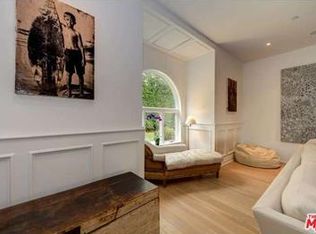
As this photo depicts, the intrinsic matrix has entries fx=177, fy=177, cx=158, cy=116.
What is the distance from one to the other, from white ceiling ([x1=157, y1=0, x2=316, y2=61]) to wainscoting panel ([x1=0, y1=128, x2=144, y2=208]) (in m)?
2.09

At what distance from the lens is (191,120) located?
4.19m

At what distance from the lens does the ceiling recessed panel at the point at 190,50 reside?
365 cm

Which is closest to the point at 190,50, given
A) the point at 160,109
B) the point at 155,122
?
the point at 160,109

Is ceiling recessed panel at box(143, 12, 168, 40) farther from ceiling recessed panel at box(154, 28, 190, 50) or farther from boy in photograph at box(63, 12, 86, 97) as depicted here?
boy in photograph at box(63, 12, 86, 97)

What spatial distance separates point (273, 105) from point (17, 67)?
5131mm

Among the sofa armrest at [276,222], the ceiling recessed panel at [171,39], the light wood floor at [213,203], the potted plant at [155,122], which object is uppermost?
the ceiling recessed panel at [171,39]

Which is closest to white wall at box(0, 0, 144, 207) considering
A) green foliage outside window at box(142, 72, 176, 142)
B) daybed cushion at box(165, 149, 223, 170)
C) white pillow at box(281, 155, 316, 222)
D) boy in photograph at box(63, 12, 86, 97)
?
boy in photograph at box(63, 12, 86, 97)

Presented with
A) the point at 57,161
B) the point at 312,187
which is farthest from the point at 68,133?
the point at 312,187

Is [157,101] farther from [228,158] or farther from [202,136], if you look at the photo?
[228,158]

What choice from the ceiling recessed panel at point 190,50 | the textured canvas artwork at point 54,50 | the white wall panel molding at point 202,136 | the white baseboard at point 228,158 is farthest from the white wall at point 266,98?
the textured canvas artwork at point 54,50

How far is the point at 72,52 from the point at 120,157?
1.11m

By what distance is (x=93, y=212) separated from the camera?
1.13m

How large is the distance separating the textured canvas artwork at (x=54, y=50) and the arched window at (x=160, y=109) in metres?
2.17

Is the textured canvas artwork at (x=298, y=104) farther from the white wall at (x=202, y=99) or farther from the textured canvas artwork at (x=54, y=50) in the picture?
the textured canvas artwork at (x=54, y=50)
